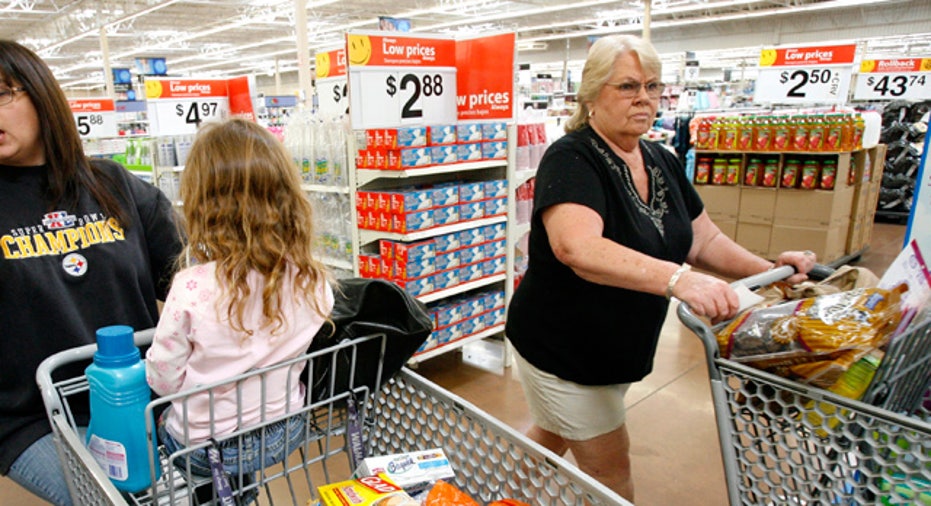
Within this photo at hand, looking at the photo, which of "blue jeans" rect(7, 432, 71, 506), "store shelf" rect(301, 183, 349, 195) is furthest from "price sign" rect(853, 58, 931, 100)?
"blue jeans" rect(7, 432, 71, 506)

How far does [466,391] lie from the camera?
12.8 feet

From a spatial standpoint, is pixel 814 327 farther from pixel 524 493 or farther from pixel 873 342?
pixel 524 493

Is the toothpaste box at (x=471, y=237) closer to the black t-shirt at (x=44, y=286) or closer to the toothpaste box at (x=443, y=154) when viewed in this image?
the toothpaste box at (x=443, y=154)

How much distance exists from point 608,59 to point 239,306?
46.7 inches

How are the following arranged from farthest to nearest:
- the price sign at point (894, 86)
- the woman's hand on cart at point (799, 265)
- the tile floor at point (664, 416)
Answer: the price sign at point (894, 86), the tile floor at point (664, 416), the woman's hand on cart at point (799, 265)

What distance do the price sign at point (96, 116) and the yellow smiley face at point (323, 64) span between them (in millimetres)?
4510

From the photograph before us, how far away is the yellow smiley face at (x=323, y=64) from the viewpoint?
16.6ft

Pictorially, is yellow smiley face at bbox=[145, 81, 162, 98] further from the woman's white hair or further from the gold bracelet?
the gold bracelet

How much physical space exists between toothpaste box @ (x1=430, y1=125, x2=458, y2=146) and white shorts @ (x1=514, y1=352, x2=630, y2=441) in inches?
80.1

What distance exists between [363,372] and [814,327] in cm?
88

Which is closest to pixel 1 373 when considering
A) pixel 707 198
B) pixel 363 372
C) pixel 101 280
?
pixel 101 280

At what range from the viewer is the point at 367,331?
1206 millimetres

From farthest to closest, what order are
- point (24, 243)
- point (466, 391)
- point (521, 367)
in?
point (466, 391), point (521, 367), point (24, 243)

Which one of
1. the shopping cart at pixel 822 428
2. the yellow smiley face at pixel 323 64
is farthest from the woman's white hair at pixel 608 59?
the yellow smiley face at pixel 323 64
